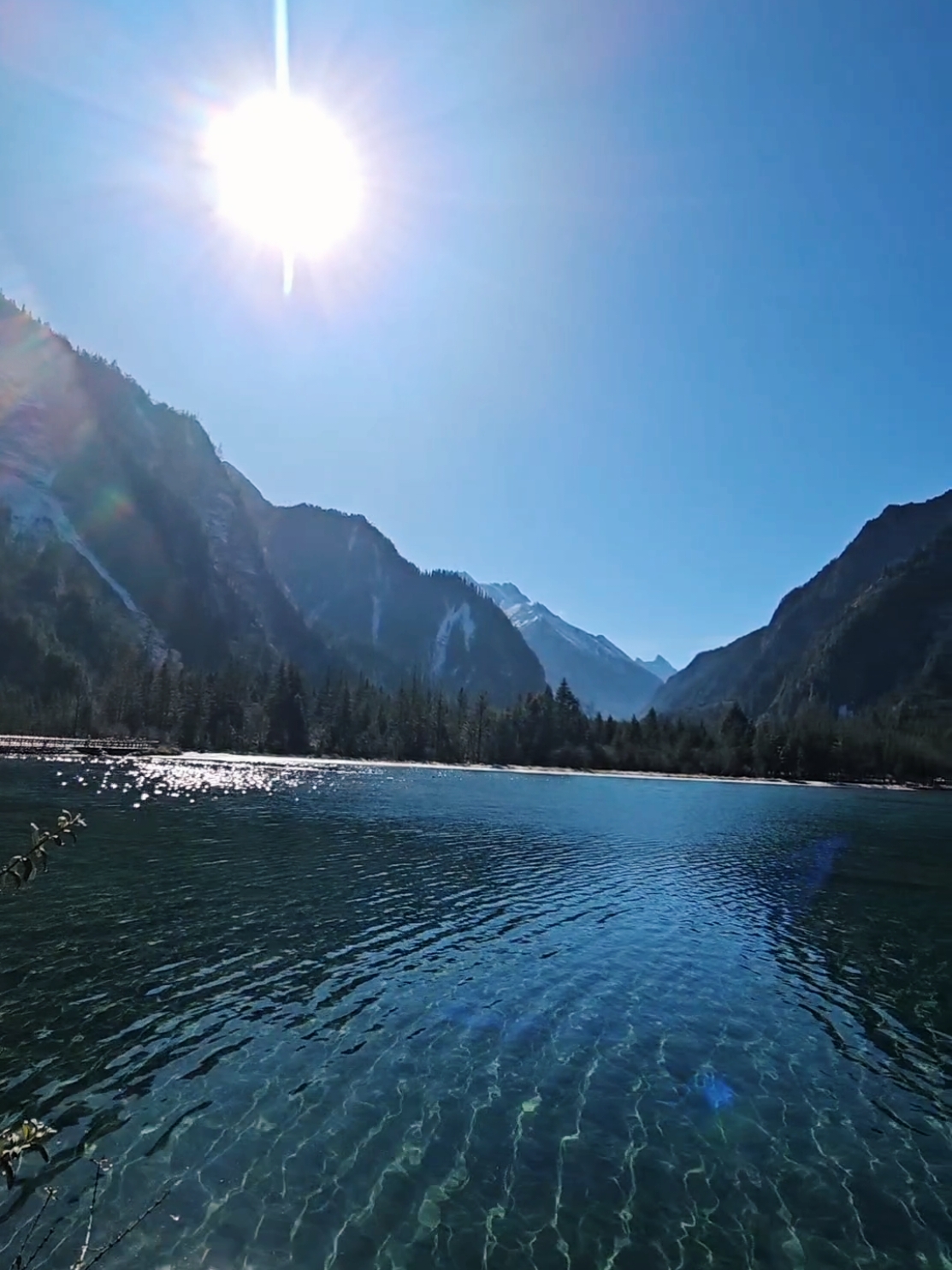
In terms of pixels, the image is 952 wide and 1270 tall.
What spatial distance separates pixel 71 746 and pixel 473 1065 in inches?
7078

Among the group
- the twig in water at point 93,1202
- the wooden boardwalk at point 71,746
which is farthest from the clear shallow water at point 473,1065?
the wooden boardwalk at point 71,746

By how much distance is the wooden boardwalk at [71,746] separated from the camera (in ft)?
508

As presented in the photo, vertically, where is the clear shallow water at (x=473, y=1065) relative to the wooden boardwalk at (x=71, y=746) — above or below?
below

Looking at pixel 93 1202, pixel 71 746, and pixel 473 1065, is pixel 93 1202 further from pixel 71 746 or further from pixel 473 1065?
pixel 71 746

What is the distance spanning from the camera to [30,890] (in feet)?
113

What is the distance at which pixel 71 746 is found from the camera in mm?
170750

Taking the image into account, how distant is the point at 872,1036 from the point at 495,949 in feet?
43.1

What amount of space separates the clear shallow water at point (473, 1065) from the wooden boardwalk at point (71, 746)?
131 m

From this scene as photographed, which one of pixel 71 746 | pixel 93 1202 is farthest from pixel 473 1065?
pixel 71 746

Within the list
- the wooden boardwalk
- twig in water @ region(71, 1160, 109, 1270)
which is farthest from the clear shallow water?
the wooden boardwalk

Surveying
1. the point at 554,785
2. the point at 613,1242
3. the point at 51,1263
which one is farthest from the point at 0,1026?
the point at 554,785

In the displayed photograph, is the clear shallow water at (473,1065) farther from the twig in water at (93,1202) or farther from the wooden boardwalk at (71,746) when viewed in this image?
the wooden boardwalk at (71,746)

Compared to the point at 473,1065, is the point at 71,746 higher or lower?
higher

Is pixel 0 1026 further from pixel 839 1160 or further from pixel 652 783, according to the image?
pixel 652 783
